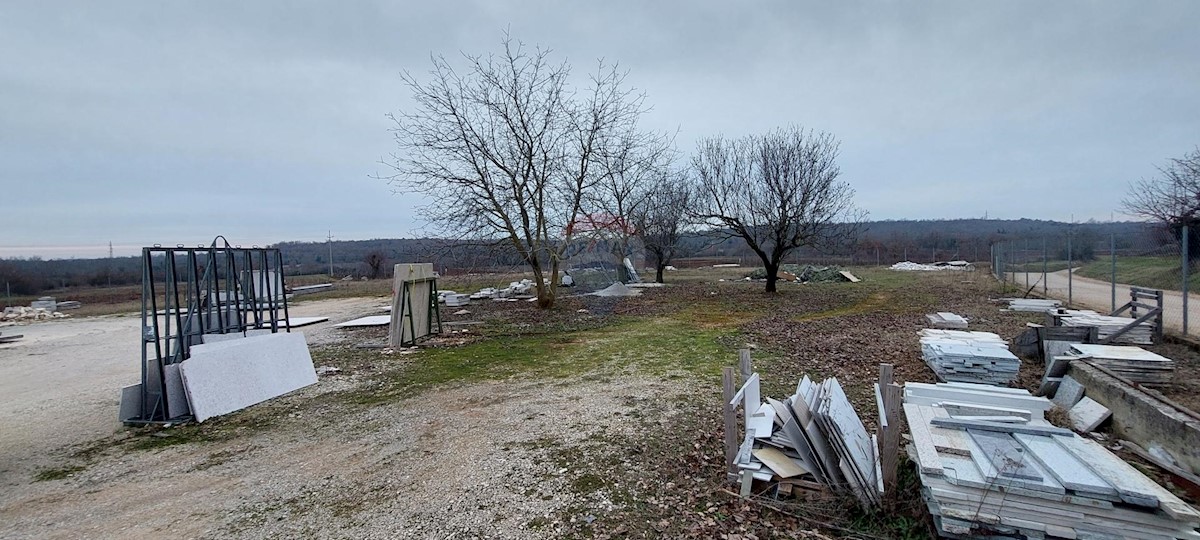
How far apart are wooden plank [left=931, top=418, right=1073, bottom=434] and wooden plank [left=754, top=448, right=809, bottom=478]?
110cm

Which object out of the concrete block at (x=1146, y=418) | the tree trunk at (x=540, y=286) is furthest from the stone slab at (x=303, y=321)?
the concrete block at (x=1146, y=418)

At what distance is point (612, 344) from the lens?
9.45 metres

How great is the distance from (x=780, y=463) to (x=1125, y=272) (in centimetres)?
1710

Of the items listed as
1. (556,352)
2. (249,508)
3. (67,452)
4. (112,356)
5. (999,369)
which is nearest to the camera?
(249,508)

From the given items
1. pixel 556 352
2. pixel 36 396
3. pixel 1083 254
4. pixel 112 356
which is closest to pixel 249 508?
pixel 556 352

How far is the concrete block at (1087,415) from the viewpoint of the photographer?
4.53 m

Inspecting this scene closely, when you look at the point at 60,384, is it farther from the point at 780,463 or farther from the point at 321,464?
the point at 780,463

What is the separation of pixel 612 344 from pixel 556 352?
1.08 m

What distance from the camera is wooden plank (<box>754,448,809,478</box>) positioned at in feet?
11.7

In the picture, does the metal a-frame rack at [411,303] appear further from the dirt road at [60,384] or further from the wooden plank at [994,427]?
the wooden plank at [994,427]

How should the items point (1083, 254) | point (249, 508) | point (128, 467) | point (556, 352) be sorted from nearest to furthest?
point (249, 508), point (128, 467), point (556, 352), point (1083, 254)

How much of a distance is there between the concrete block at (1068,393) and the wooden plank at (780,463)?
338cm

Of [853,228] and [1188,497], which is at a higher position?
[853,228]

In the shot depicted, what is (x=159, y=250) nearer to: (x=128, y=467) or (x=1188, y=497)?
(x=128, y=467)
